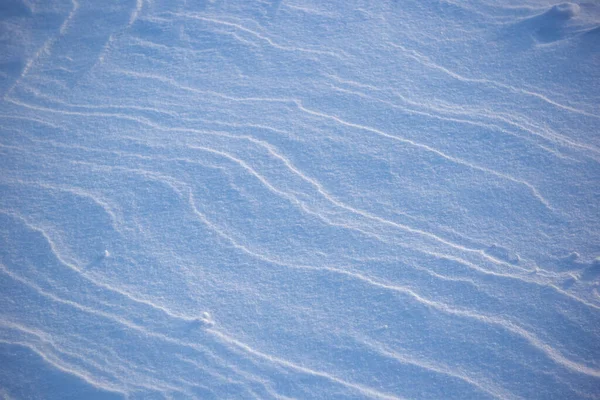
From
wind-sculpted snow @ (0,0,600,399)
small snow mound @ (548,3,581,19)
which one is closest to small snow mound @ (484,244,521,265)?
wind-sculpted snow @ (0,0,600,399)

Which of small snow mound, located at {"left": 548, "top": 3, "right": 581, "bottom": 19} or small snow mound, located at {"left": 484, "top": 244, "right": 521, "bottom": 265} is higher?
small snow mound, located at {"left": 548, "top": 3, "right": 581, "bottom": 19}

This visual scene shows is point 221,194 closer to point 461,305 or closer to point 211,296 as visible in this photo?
point 211,296

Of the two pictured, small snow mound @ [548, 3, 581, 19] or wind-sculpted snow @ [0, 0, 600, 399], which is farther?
small snow mound @ [548, 3, 581, 19]

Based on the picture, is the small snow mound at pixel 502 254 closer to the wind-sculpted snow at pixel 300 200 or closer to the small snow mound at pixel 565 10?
the wind-sculpted snow at pixel 300 200

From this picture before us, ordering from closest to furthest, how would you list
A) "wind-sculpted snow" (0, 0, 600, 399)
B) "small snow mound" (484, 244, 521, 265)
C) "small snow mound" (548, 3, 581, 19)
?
"wind-sculpted snow" (0, 0, 600, 399) < "small snow mound" (484, 244, 521, 265) < "small snow mound" (548, 3, 581, 19)

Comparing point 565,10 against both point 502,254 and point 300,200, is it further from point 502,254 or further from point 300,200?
point 300,200

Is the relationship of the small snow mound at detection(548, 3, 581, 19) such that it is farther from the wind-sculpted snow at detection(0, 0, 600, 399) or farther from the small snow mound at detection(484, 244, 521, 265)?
the small snow mound at detection(484, 244, 521, 265)

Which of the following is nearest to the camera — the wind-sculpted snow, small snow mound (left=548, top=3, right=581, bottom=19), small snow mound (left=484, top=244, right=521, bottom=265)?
the wind-sculpted snow

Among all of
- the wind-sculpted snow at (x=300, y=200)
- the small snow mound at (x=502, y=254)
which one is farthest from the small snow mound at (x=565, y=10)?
the small snow mound at (x=502, y=254)
